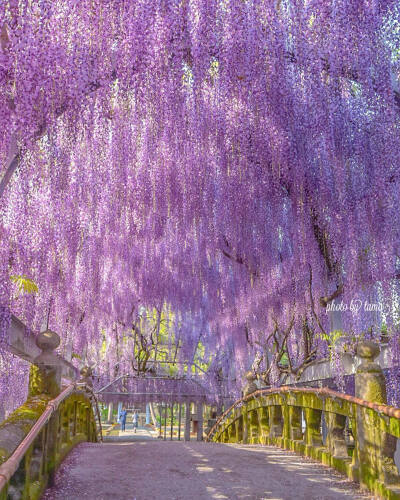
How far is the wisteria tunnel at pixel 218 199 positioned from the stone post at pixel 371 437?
0.02m

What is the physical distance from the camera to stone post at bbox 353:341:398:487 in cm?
425

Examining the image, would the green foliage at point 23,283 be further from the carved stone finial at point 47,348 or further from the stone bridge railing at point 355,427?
the stone bridge railing at point 355,427

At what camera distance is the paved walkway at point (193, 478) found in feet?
13.9

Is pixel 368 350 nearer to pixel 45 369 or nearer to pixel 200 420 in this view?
pixel 45 369

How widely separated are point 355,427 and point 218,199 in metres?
4.91

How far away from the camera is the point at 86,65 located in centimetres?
523

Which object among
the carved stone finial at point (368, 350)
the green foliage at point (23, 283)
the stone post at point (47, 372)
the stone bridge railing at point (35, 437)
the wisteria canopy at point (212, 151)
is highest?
the wisteria canopy at point (212, 151)

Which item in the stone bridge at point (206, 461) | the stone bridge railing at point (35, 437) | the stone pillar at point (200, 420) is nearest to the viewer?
the stone bridge railing at point (35, 437)

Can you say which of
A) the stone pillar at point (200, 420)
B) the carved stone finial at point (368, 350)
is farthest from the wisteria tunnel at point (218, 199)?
the stone pillar at point (200, 420)

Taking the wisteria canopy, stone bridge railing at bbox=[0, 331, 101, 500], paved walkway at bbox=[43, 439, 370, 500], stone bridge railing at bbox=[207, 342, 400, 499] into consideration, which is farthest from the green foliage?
stone bridge railing at bbox=[207, 342, 400, 499]

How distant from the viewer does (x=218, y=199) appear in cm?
895

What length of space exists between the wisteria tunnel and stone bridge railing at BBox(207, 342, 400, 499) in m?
0.03

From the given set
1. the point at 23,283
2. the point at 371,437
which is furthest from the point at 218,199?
the point at 371,437

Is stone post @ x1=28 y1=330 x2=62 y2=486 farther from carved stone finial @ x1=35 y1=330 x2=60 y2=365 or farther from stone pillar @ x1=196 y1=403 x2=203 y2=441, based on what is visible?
stone pillar @ x1=196 y1=403 x2=203 y2=441
